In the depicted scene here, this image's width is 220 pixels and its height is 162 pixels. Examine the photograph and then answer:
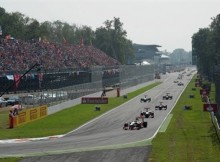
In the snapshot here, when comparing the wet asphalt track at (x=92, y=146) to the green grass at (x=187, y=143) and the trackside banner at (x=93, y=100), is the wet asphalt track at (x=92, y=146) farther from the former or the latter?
the trackside banner at (x=93, y=100)

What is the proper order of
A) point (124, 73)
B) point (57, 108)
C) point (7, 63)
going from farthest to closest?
point (124, 73) < point (7, 63) < point (57, 108)

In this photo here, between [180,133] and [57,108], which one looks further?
[57,108]

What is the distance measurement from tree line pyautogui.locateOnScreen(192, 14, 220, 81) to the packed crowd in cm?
3336

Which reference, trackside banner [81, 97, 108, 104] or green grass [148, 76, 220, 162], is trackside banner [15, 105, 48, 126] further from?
trackside banner [81, 97, 108, 104]

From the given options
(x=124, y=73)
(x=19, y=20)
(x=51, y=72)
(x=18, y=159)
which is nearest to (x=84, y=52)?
(x=124, y=73)

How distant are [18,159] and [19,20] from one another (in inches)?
5864

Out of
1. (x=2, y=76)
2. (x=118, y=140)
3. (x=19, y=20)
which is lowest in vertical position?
(x=118, y=140)

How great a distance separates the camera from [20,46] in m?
100

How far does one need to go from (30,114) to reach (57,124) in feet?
14.1

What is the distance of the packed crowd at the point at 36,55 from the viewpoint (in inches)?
3540

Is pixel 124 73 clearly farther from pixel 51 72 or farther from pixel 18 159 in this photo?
pixel 18 159

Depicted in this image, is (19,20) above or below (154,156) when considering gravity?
above

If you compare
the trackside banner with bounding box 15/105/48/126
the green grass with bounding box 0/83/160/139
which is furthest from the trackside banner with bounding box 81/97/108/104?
the trackside banner with bounding box 15/105/48/126

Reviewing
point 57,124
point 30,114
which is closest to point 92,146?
point 57,124
